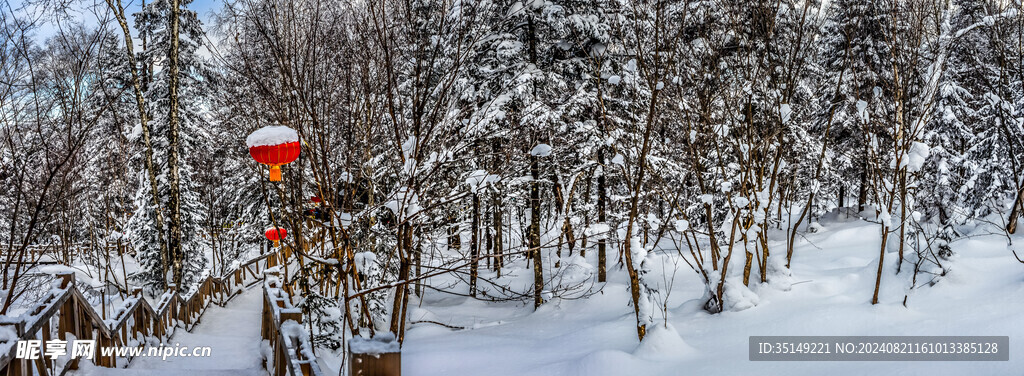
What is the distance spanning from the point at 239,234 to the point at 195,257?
4.85 metres

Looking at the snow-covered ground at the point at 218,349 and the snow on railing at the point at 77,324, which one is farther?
the snow-covered ground at the point at 218,349

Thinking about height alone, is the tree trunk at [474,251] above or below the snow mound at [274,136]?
below

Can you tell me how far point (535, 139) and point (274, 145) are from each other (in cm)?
339

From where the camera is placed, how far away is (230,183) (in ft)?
70.3

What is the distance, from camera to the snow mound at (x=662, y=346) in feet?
20.9

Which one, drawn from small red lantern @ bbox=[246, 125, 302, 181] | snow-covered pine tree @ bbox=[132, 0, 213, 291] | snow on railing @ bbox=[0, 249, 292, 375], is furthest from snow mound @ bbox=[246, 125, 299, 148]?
snow-covered pine tree @ bbox=[132, 0, 213, 291]

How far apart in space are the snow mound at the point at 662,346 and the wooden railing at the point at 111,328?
411 cm

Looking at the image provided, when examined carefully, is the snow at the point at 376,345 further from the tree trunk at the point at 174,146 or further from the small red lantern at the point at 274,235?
the tree trunk at the point at 174,146

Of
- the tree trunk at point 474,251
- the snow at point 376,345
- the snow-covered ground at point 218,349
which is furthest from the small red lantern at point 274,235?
the snow at point 376,345

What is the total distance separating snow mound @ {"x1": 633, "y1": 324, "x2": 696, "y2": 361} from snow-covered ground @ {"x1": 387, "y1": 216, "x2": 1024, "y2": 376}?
0.5 inches

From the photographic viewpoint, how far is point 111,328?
605cm

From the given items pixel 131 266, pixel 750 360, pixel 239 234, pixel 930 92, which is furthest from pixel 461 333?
pixel 131 266

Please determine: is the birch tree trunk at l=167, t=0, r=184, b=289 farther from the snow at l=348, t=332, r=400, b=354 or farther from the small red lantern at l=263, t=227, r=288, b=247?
the snow at l=348, t=332, r=400, b=354

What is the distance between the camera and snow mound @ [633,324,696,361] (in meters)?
6.36
